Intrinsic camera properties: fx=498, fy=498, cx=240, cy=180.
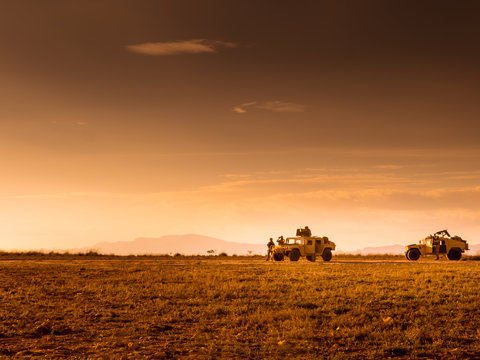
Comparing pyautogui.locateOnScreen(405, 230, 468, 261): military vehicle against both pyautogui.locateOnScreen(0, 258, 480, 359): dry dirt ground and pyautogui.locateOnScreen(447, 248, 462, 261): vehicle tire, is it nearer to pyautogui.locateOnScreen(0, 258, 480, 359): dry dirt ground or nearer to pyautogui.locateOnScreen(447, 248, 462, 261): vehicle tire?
pyautogui.locateOnScreen(447, 248, 462, 261): vehicle tire

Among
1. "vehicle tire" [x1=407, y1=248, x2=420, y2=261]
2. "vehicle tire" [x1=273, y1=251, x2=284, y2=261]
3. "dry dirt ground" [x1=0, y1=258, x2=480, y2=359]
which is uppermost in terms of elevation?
"vehicle tire" [x1=407, y1=248, x2=420, y2=261]

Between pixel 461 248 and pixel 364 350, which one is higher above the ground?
pixel 461 248

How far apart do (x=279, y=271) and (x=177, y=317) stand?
40.2 ft

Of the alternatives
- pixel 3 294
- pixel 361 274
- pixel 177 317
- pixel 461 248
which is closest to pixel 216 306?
pixel 177 317

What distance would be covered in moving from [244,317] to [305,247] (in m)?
21.6

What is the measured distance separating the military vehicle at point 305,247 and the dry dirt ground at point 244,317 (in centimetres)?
1192

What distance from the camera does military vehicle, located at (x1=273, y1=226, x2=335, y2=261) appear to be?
35031 millimetres

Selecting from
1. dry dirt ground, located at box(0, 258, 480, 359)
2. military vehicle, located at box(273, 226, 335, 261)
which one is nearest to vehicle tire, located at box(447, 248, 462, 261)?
military vehicle, located at box(273, 226, 335, 261)

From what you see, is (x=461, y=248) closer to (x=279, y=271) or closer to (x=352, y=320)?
(x=279, y=271)

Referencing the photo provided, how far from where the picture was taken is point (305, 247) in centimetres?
3503

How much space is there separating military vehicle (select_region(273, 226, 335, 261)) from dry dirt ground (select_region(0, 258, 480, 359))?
1192 centimetres

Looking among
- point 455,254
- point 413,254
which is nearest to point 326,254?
point 413,254

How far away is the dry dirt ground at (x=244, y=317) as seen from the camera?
10852 mm

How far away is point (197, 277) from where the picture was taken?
23422 mm
